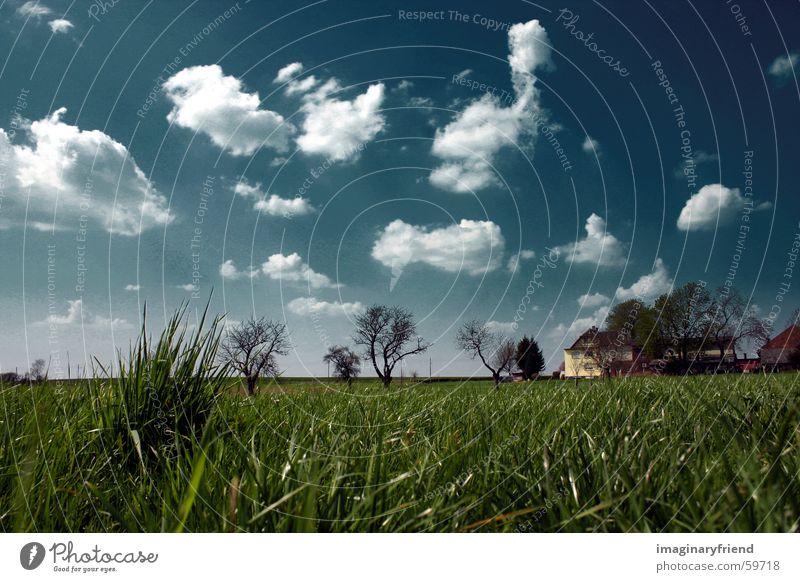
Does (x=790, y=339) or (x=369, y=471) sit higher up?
(x=790, y=339)

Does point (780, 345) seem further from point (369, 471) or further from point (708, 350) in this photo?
point (369, 471)

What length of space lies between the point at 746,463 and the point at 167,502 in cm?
263

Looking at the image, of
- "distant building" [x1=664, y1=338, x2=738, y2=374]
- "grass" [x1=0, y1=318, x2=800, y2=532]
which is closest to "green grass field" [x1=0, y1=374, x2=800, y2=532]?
"grass" [x1=0, y1=318, x2=800, y2=532]

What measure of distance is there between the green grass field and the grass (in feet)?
0.03

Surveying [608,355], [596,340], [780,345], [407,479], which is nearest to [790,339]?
[608,355]
